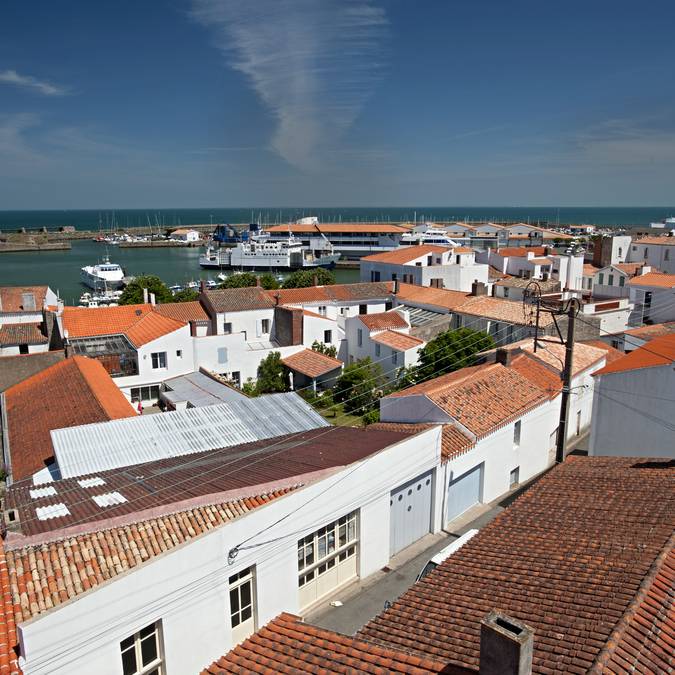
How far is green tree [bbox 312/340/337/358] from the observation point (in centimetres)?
3369

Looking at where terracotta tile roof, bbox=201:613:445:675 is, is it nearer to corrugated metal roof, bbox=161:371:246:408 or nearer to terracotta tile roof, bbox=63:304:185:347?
corrugated metal roof, bbox=161:371:246:408

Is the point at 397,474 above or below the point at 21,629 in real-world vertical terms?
below

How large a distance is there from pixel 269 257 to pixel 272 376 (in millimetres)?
74245

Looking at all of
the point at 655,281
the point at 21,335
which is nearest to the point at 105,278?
the point at 21,335

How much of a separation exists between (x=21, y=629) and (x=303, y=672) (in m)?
3.08

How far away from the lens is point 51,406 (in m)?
20.0

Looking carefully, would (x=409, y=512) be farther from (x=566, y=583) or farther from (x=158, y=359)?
(x=158, y=359)

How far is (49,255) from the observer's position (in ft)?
416

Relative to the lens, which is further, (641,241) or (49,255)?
(49,255)

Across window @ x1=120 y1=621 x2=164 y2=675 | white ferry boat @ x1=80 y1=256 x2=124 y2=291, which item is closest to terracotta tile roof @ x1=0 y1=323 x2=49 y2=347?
window @ x1=120 y1=621 x2=164 y2=675

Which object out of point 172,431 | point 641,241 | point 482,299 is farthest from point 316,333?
point 641,241

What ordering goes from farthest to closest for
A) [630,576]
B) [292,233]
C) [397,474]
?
[292,233]
[397,474]
[630,576]

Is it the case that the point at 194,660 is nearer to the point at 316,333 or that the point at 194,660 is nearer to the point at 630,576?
the point at 630,576

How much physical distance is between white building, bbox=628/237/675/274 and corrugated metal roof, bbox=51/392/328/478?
46394 mm
